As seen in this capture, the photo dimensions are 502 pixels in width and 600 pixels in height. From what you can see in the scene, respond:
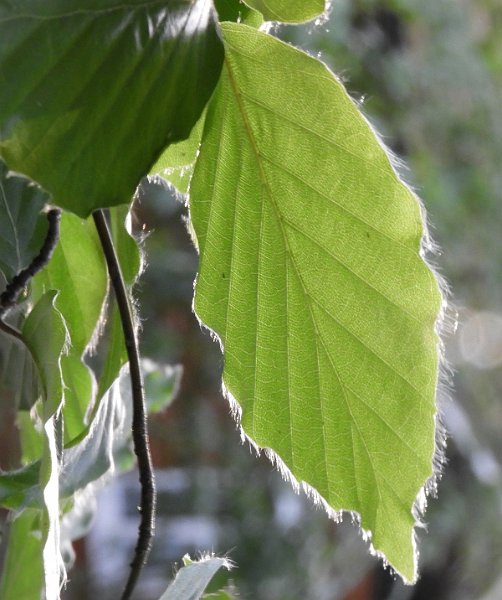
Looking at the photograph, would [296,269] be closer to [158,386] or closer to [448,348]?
[158,386]

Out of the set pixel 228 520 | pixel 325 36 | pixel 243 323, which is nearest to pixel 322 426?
pixel 243 323

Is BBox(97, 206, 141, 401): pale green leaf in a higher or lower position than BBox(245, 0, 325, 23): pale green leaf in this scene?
lower

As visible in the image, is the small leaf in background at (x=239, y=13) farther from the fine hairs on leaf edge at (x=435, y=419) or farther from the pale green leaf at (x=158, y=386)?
the pale green leaf at (x=158, y=386)

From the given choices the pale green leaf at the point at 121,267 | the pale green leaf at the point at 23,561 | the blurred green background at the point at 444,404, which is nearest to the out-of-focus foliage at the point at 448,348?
the blurred green background at the point at 444,404

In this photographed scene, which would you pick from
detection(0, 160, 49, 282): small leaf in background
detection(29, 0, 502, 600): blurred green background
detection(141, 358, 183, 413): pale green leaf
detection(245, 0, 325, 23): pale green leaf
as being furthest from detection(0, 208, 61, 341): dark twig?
detection(29, 0, 502, 600): blurred green background

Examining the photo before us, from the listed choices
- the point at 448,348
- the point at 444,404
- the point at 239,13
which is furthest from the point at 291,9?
the point at 448,348

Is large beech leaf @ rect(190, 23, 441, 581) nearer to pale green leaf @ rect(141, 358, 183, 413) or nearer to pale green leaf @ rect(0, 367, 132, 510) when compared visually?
pale green leaf @ rect(0, 367, 132, 510)
